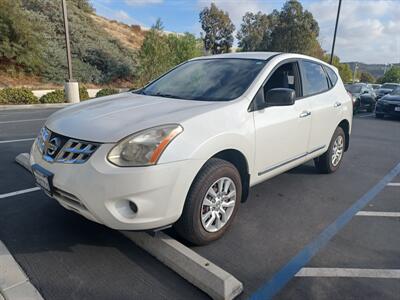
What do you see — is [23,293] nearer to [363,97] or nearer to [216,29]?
[363,97]

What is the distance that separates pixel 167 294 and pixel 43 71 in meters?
19.8

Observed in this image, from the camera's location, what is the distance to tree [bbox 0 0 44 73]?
16.4m

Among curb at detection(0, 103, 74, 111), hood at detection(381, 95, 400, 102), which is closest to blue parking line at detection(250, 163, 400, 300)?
hood at detection(381, 95, 400, 102)

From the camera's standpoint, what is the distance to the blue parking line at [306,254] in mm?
2318

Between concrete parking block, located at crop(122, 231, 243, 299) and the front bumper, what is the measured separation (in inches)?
12.7

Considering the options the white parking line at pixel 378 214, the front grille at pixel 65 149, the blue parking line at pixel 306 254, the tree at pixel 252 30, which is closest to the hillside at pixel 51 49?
the front grille at pixel 65 149

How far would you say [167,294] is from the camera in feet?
7.34

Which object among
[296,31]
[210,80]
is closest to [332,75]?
[210,80]

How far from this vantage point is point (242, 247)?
9.40ft

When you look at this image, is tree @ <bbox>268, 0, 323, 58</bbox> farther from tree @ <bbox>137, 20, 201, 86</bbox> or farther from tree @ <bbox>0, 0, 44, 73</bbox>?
tree @ <bbox>0, 0, 44, 73</bbox>

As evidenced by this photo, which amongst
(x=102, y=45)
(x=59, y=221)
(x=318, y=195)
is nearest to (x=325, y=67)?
(x=318, y=195)

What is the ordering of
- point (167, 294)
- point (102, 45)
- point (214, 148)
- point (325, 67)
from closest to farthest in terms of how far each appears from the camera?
point (167, 294)
point (214, 148)
point (325, 67)
point (102, 45)

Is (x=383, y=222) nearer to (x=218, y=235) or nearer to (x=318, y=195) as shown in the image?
(x=318, y=195)

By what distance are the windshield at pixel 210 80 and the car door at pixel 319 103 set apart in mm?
927
